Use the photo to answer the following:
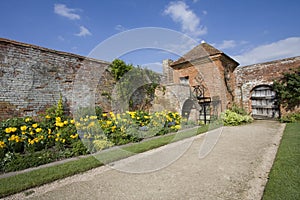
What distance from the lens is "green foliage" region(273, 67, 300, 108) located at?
8.51 m

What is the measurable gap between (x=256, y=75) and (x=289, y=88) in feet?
5.70

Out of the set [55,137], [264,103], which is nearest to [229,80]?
[264,103]

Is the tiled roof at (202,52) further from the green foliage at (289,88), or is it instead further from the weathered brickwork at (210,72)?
the green foliage at (289,88)

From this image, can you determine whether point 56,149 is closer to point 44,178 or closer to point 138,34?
point 44,178

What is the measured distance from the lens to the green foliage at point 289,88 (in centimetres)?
851

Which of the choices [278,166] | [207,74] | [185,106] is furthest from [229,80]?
[278,166]

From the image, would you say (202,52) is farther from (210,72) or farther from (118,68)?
(118,68)

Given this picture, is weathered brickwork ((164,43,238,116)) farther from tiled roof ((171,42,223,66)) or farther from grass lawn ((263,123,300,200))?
grass lawn ((263,123,300,200))

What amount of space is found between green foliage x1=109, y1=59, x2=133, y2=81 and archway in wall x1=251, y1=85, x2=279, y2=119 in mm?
7650

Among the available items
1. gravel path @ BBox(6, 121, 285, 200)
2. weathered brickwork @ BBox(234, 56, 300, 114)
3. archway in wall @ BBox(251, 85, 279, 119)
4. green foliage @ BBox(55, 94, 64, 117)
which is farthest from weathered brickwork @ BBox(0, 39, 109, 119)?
archway in wall @ BBox(251, 85, 279, 119)

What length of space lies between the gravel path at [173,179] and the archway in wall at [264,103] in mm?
6918

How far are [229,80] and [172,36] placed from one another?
765cm

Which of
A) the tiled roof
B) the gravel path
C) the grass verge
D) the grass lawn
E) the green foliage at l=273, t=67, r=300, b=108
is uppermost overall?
the tiled roof

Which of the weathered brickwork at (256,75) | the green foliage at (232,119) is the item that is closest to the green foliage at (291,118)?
the weathered brickwork at (256,75)
